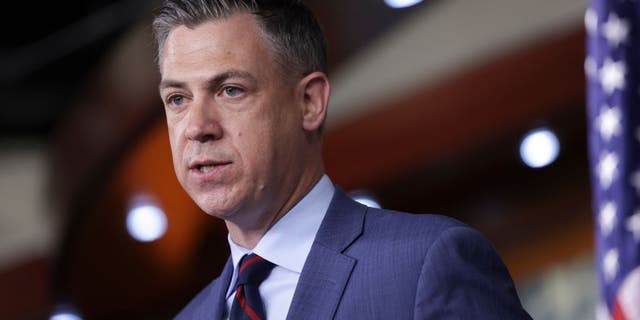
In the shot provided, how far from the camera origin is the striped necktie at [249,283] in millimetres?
1685

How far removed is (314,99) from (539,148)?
403 centimetres

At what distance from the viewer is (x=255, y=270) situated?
171 cm

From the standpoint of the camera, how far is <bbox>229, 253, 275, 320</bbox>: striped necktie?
1.68 meters

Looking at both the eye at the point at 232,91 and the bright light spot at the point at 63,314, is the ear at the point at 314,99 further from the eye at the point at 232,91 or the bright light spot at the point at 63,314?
the bright light spot at the point at 63,314

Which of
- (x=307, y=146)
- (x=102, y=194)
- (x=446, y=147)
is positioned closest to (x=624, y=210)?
(x=307, y=146)

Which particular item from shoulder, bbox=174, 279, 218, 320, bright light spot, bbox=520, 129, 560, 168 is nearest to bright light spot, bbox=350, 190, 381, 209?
bright light spot, bbox=520, 129, 560, 168

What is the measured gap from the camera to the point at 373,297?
1585 millimetres

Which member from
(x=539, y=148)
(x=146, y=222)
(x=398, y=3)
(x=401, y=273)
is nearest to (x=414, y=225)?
(x=401, y=273)

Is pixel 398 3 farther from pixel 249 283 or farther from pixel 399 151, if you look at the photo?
pixel 249 283

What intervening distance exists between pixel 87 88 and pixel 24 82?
3.58m

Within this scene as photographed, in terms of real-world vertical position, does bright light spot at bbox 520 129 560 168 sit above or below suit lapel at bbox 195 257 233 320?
above

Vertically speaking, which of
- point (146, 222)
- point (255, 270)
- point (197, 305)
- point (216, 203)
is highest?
point (216, 203)

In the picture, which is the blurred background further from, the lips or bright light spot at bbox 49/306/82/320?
the lips

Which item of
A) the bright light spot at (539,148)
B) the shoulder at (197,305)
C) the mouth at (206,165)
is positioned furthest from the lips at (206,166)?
the bright light spot at (539,148)
